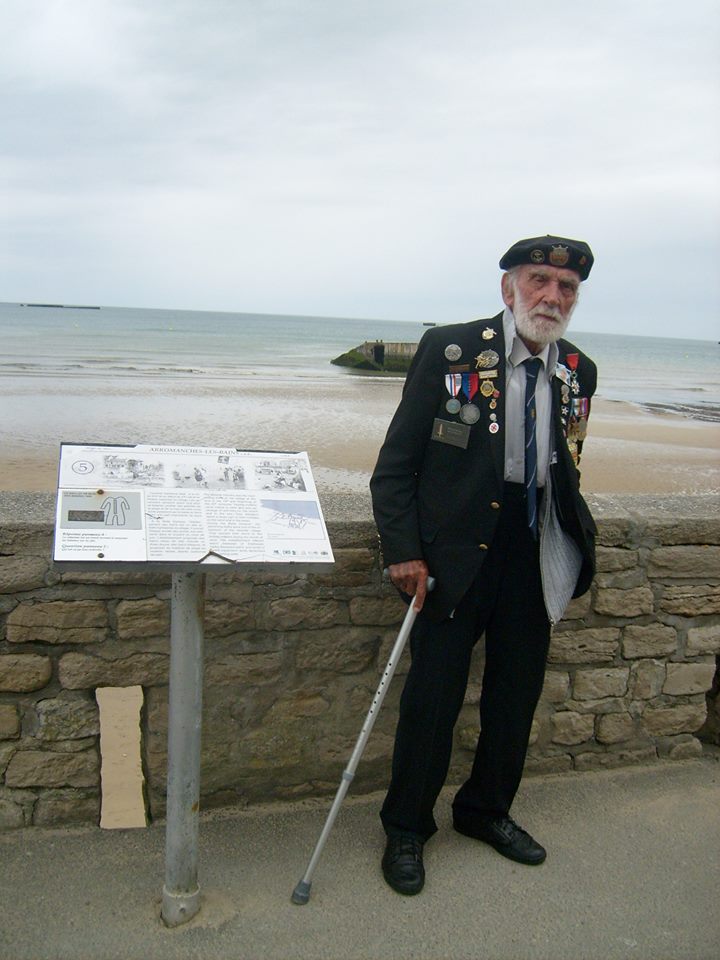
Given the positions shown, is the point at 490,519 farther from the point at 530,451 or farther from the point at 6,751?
the point at 6,751

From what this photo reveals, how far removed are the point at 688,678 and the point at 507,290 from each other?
1.85 m

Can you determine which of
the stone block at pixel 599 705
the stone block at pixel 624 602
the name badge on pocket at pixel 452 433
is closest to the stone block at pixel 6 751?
the name badge on pocket at pixel 452 433

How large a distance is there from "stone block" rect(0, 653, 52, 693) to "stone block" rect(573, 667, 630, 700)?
1977 mm

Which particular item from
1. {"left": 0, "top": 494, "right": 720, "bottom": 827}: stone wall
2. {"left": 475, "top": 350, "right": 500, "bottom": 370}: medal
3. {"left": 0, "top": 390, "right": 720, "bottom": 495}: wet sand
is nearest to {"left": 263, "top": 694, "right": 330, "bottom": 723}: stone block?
{"left": 0, "top": 494, "right": 720, "bottom": 827}: stone wall

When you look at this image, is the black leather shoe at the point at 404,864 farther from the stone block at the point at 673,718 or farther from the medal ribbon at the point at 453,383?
the medal ribbon at the point at 453,383

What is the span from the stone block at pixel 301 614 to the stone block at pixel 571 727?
1.00 m

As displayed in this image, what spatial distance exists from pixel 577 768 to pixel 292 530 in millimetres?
1890

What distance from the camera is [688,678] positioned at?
136 inches

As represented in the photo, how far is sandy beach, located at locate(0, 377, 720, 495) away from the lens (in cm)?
1209

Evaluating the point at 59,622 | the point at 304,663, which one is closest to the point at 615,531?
the point at 304,663

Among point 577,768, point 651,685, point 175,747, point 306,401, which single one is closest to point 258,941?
point 175,747

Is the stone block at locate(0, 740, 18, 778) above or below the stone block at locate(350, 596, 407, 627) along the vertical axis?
below

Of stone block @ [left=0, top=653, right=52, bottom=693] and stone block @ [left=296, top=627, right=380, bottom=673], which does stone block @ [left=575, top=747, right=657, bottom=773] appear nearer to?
stone block @ [left=296, top=627, right=380, bottom=673]

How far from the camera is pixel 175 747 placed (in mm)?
2248
